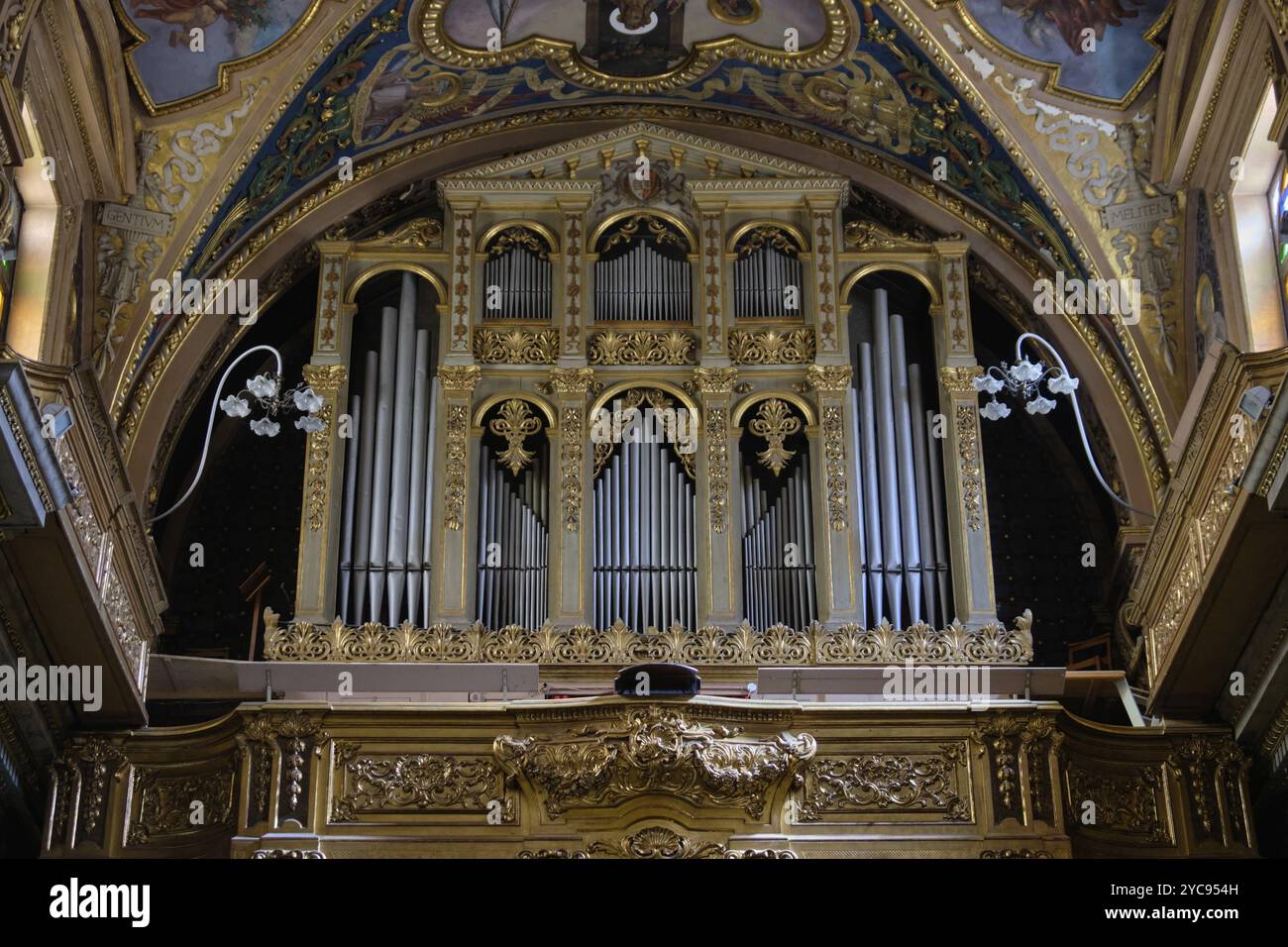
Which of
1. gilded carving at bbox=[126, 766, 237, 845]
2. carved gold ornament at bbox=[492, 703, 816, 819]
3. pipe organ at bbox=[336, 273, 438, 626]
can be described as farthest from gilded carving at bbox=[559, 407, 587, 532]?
gilded carving at bbox=[126, 766, 237, 845]

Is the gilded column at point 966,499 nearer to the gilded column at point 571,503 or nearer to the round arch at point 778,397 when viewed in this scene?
the round arch at point 778,397

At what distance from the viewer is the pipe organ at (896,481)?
17234mm

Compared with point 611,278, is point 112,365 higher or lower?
lower

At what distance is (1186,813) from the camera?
51.3ft

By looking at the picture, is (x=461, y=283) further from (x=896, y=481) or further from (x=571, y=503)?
(x=896, y=481)

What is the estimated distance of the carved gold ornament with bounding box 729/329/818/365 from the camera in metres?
18.3

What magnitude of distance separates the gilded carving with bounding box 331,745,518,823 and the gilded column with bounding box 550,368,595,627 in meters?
1.98

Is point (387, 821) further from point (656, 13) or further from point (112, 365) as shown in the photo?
point (656, 13)

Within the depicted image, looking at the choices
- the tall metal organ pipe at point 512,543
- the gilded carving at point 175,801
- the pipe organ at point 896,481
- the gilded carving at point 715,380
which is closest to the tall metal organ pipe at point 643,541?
the tall metal organ pipe at point 512,543

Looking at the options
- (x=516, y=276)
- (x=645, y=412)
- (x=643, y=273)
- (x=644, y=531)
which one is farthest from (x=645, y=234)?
(x=644, y=531)

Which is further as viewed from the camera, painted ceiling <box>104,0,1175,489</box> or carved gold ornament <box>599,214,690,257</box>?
carved gold ornament <box>599,214,690,257</box>

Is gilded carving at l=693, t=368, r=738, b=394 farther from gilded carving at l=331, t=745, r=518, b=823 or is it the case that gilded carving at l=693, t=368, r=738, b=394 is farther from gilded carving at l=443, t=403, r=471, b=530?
gilded carving at l=331, t=745, r=518, b=823

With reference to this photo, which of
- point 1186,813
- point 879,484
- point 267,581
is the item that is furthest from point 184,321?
point 1186,813
